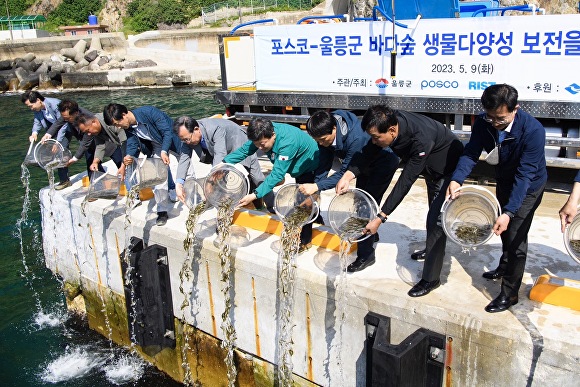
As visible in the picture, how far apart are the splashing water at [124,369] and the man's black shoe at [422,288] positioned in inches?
136

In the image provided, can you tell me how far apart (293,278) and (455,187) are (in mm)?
1558

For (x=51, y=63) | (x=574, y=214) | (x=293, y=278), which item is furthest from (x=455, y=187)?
(x=51, y=63)

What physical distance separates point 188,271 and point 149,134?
160 centimetres

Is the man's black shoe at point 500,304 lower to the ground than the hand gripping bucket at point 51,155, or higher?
lower

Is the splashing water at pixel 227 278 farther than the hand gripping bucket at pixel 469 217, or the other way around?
the splashing water at pixel 227 278

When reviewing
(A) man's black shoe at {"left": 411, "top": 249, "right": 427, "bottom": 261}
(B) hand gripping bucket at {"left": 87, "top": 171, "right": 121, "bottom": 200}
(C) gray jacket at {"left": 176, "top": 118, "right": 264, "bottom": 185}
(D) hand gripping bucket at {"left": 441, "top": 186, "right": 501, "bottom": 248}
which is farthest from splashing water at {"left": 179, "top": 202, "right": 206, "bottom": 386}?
(D) hand gripping bucket at {"left": 441, "top": 186, "right": 501, "bottom": 248}

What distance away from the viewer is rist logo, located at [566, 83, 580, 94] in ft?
21.7

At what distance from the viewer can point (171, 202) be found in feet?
21.7

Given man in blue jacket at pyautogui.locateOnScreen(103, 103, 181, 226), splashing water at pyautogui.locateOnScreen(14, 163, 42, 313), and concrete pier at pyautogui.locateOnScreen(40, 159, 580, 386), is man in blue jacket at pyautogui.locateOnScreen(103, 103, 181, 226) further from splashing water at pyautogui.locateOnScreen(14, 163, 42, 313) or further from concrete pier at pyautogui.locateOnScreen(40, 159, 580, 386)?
splashing water at pyautogui.locateOnScreen(14, 163, 42, 313)

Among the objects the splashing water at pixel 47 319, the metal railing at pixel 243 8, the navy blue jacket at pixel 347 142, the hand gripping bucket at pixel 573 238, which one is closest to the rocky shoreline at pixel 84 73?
the metal railing at pixel 243 8

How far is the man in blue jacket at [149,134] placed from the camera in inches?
232

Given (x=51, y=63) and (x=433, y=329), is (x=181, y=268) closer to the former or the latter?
(x=433, y=329)

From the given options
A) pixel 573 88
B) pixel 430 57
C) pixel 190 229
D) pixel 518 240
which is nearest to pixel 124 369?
pixel 190 229

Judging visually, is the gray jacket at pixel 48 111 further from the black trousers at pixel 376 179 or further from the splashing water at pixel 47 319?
the black trousers at pixel 376 179
